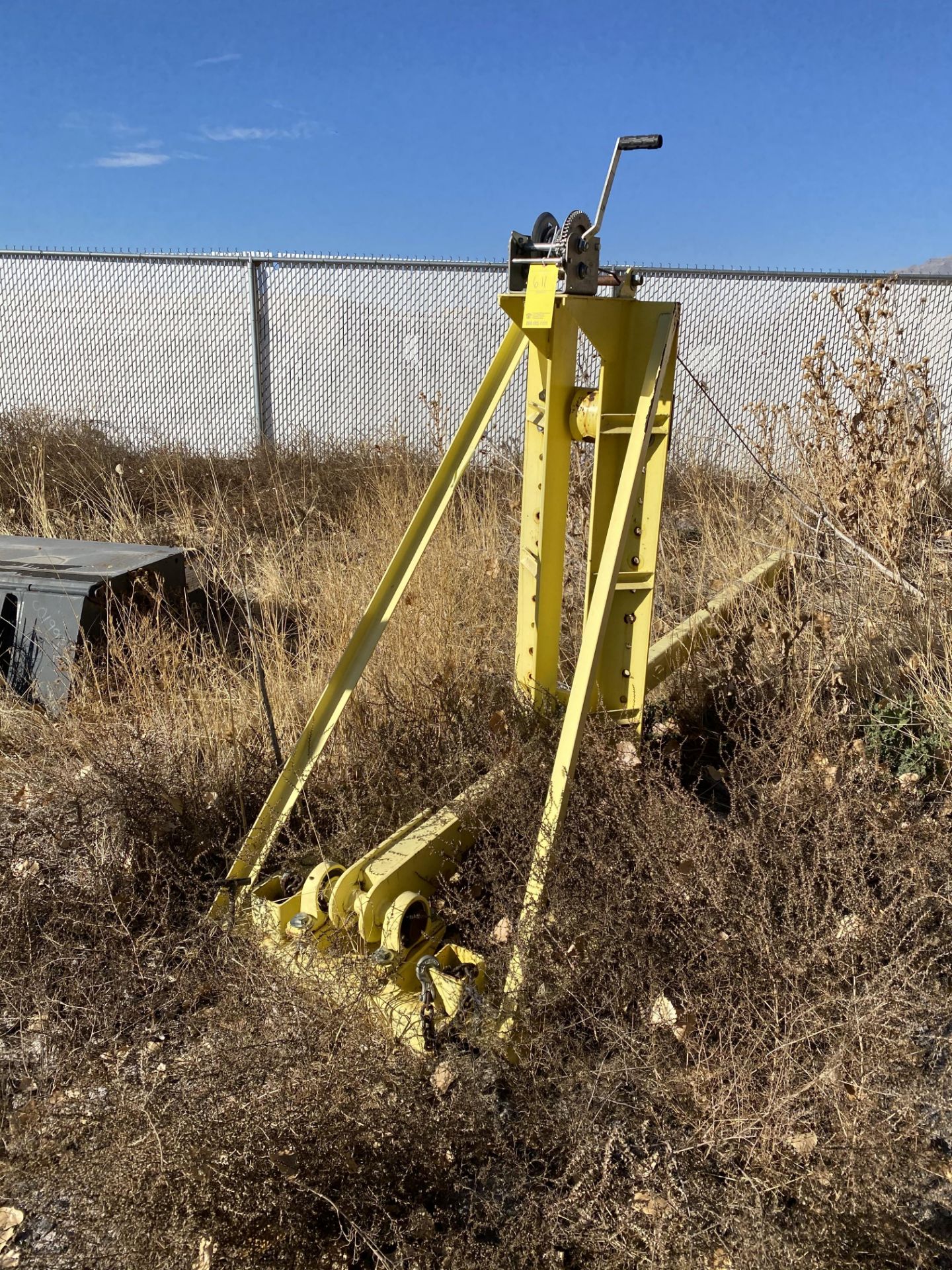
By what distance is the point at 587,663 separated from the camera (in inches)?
101

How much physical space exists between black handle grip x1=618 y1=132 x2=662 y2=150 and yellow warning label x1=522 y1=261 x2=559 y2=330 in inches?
16.1

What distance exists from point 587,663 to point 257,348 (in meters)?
8.05

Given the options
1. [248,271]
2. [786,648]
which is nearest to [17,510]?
[248,271]

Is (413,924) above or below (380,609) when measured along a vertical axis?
below

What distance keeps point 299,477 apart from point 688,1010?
7085mm

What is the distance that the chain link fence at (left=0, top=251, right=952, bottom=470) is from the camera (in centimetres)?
891

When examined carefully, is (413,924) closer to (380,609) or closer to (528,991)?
(528,991)

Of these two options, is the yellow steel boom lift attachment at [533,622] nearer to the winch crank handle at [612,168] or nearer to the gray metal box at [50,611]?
the winch crank handle at [612,168]

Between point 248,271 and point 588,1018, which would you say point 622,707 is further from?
point 248,271

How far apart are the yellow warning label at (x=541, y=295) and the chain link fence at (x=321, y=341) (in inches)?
237

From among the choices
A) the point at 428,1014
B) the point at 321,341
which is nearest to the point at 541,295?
the point at 428,1014

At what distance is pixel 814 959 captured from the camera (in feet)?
7.39

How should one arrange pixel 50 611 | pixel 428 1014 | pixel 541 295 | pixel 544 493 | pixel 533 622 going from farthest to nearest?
pixel 50 611 < pixel 533 622 < pixel 544 493 < pixel 541 295 < pixel 428 1014

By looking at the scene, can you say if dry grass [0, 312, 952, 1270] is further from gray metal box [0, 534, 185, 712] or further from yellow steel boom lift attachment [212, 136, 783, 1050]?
gray metal box [0, 534, 185, 712]
